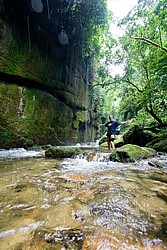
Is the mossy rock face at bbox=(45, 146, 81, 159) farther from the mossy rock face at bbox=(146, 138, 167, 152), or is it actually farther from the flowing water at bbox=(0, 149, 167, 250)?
the mossy rock face at bbox=(146, 138, 167, 152)

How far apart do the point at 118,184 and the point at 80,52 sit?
11.7 metres

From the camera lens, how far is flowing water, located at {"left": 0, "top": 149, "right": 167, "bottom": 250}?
41.9 inches

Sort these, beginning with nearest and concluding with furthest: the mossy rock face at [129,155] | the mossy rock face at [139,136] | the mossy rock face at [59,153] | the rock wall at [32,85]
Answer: the mossy rock face at [129,155] → the mossy rock face at [59,153] → the rock wall at [32,85] → the mossy rock face at [139,136]

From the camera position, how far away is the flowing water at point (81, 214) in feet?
3.49

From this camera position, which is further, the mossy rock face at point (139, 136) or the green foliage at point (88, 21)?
the green foliage at point (88, 21)

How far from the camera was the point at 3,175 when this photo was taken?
2.66m

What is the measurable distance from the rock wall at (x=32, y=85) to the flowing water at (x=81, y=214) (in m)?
4.67

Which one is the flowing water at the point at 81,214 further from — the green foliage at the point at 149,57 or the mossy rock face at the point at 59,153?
the green foliage at the point at 149,57

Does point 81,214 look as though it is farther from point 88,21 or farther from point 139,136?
point 88,21

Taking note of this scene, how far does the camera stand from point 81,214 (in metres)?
1.46

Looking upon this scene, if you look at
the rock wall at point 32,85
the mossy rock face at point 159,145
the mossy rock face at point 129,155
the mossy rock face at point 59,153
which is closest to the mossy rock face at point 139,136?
the mossy rock face at point 159,145

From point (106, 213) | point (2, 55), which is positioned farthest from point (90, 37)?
point (106, 213)

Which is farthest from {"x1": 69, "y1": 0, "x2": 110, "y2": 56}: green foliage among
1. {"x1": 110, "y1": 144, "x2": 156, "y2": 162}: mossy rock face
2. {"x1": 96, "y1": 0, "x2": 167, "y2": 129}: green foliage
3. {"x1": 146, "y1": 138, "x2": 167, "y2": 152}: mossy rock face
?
{"x1": 110, "y1": 144, "x2": 156, "y2": 162}: mossy rock face

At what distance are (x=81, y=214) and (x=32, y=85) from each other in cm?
733
